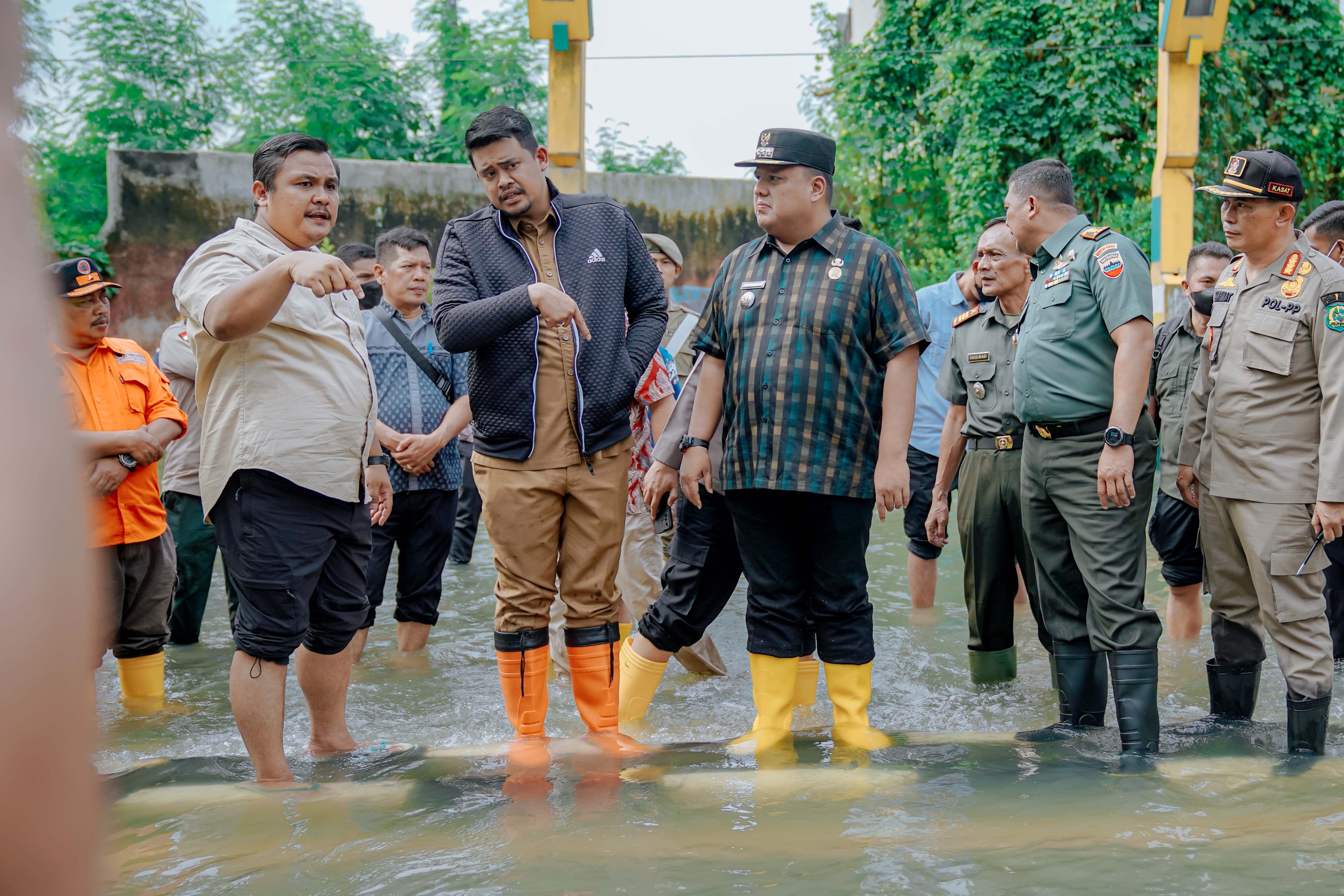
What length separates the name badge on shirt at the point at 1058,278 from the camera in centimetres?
392

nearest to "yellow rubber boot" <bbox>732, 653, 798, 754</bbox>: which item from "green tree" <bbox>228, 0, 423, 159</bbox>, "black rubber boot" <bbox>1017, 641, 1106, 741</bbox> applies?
"black rubber boot" <bbox>1017, 641, 1106, 741</bbox>

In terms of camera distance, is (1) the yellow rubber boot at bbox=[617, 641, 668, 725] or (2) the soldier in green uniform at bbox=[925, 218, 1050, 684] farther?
(2) the soldier in green uniform at bbox=[925, 218, 1050, 684]

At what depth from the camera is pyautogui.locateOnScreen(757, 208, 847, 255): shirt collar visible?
3.84 meters

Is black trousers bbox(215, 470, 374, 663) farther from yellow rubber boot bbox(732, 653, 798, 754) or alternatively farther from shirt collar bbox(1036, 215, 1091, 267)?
shirt collar bbox(1036, 215, 1091, 267)

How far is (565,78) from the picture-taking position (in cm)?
1077

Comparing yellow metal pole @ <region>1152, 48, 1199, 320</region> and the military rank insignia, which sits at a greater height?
yellow metal pole @ <region>1152, 48, 1199, 320</region>

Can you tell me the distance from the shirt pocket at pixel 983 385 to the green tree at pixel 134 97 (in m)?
14.5

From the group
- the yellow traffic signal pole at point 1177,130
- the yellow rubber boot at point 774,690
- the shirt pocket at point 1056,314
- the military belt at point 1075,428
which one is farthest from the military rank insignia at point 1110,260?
the yellow traffic signal pole at point 1177,130

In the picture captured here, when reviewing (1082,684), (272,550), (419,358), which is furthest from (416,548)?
(1082,684)

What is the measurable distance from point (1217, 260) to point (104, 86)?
55.5ft

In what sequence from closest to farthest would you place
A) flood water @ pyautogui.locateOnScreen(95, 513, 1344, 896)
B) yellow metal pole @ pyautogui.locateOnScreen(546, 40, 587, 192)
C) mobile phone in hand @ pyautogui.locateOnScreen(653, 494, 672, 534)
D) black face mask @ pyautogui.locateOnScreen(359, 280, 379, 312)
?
1. flood water @ pyautogui.locateOnScreen(95, 513, 1344, 896)
2. mobile phone in hand @ pyautogui.locateOnScreen(653, 494, 672, 534)
3. black face mask @ pyautogui.locateOnScreen(359, 280, 379, 312)
4. yellow metal pole @ pyautogui.locateOnScreen(546, 40, 587, 192)

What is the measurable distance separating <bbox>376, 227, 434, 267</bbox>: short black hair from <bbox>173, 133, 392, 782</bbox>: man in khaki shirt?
75.6 inches

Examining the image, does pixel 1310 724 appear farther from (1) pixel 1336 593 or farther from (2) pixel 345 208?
(2) pixel 345 208

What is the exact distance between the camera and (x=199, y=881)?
8.74 feet
